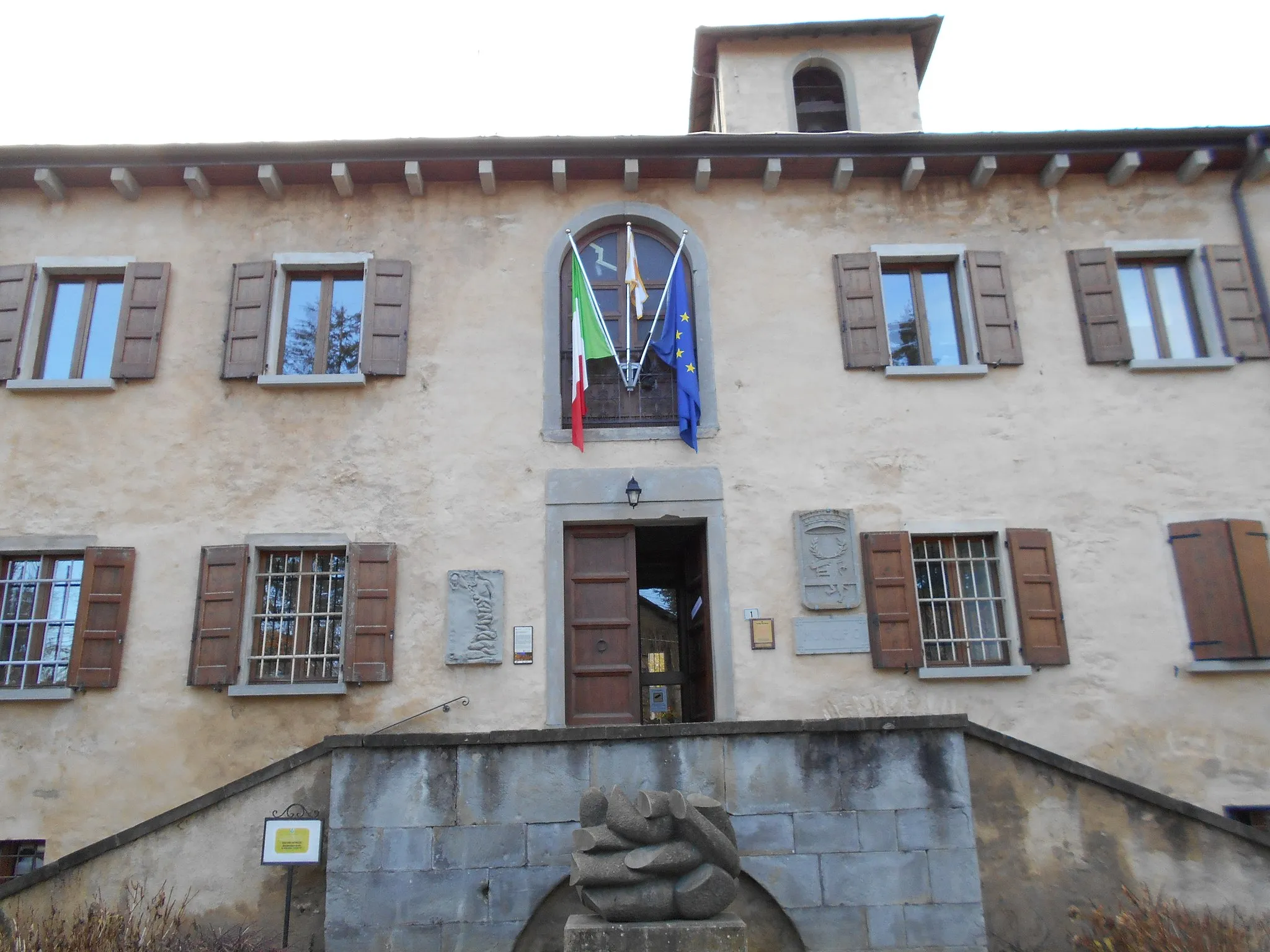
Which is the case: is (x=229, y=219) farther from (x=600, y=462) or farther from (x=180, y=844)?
(x=180, y=844)

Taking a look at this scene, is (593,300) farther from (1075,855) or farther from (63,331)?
(1075,855)

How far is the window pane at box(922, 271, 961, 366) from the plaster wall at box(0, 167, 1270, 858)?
45 centimetres

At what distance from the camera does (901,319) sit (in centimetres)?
1061

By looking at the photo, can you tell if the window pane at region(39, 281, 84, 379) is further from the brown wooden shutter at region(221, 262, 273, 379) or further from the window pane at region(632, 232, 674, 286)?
the window pane at region(632, 232, 674, 286)

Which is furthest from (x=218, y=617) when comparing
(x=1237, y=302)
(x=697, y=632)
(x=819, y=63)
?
(x=1237, y=302)

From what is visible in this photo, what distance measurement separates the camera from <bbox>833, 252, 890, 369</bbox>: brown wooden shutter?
1018 cm

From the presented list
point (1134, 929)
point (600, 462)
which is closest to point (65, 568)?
point (600, 462)

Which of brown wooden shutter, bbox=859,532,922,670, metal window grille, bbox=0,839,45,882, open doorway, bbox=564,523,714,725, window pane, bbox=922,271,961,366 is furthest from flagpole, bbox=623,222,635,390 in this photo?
metal window grille, bbox=0,839,45,882

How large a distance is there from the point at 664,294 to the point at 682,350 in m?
0.85

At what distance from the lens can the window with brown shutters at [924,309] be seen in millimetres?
10227

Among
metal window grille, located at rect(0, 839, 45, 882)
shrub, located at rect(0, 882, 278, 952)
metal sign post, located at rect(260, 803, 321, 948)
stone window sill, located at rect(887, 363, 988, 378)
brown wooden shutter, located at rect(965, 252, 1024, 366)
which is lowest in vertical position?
shrub, located at rect(0, 882, 278, 952)

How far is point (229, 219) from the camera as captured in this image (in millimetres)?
10570

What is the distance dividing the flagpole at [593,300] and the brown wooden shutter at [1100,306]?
434cm

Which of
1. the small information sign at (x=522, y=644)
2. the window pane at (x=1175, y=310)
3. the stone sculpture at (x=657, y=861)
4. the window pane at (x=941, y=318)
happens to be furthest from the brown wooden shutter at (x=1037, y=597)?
the stone sculpture at (x=657, y=861)
